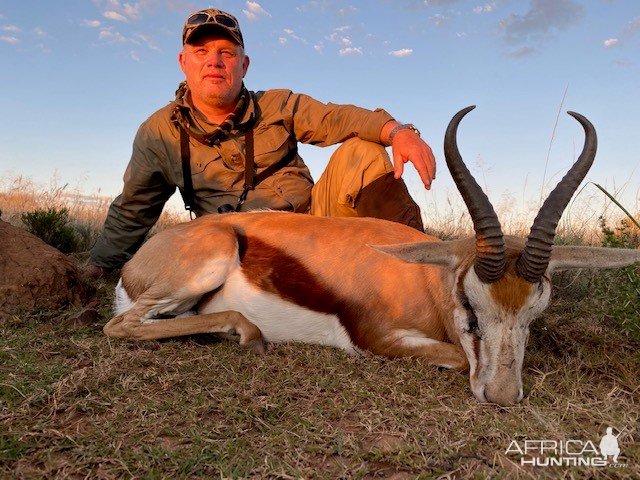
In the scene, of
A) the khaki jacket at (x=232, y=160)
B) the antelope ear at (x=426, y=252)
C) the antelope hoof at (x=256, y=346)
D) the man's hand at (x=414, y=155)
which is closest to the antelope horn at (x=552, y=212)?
the antelope ear at (x=426, y=252)

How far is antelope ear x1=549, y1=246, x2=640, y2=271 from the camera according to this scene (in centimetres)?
323

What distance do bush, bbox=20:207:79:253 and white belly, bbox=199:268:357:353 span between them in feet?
17.3

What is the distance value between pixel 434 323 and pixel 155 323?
202 centimetres

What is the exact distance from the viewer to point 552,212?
122 inches

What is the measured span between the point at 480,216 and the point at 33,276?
12.7ft

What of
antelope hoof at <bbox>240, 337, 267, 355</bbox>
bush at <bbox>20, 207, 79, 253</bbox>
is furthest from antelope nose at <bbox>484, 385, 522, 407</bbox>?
bush at <bbox>20, 207, 79, 253</bbox>

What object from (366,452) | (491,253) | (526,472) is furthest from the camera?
(491,253)

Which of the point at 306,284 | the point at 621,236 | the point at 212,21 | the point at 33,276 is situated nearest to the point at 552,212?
the point at 306,284

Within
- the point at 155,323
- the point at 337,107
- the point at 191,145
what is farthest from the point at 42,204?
the point at 155,323

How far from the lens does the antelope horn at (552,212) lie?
2998 millimetres

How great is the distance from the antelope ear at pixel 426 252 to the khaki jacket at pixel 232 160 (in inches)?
109

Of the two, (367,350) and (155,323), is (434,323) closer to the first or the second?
(367,350)

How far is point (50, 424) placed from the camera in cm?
263

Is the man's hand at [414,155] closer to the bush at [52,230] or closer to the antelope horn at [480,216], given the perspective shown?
the antelope horn at [480,216]
